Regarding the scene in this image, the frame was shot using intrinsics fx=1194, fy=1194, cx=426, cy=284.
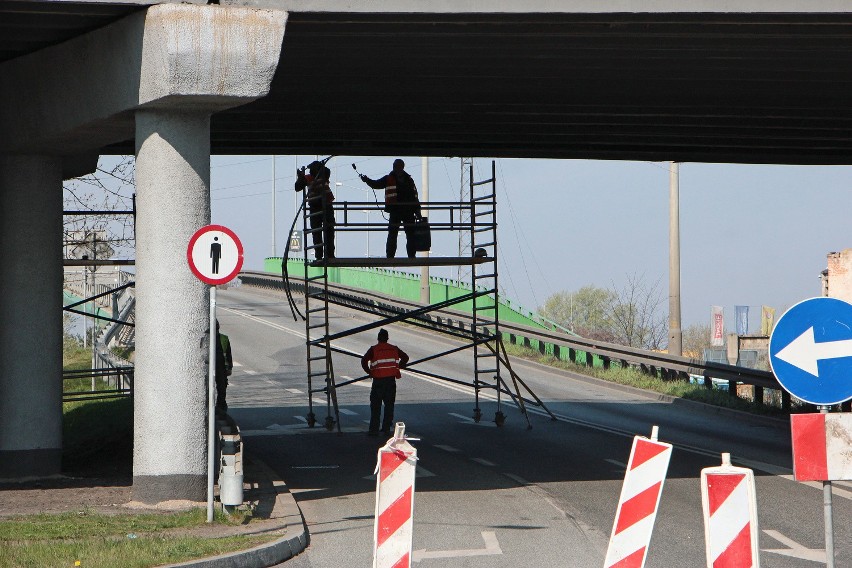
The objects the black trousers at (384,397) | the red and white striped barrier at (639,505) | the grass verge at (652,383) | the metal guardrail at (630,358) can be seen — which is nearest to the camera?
the red and white striped barrier at (639,505)

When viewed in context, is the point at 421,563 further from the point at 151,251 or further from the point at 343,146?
the point at 343,146

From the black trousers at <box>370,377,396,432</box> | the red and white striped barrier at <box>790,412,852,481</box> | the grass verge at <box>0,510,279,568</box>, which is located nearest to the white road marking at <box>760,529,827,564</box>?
the red and white striped barrier at <box>790,412,852,481</box>

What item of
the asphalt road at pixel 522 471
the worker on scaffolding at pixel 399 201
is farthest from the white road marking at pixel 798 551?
the worker on scaffolding at pixel 399 201

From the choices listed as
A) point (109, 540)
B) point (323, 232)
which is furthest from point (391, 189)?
point (109, 540)

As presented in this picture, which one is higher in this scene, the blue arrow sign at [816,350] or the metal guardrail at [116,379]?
the blue arrow sign at [816,350]

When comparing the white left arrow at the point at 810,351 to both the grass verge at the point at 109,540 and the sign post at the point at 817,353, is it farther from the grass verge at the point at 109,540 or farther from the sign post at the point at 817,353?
the grass verge at the point at 109,540

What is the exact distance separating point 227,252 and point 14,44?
13.9 feet

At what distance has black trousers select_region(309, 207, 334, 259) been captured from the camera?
68.0 feet

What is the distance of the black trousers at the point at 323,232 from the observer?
68.0ft

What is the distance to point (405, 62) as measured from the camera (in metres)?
13.9

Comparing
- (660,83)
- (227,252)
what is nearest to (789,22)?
(660,83)

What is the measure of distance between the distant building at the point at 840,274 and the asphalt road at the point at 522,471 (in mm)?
16130

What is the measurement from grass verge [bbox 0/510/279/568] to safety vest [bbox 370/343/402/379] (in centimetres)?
881

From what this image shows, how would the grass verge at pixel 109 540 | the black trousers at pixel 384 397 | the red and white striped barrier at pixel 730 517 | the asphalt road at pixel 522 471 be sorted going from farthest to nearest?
1. the black trousers at pixel 384 397
2. the asphalt road at pixel 522 471
3. the grass verge at pixel 109 540
4. the red and white striped barrier at pixel 730 517
